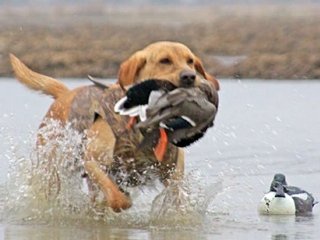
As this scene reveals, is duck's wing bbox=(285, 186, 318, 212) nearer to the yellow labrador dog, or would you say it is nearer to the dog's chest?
the yellow labrador dog

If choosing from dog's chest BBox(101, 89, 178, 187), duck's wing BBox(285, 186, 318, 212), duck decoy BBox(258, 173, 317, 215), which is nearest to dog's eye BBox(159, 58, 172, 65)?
dog's chest BBox(101, 89, 178, 187)

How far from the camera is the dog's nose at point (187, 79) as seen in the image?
928cm

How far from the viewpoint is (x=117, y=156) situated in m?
9.78

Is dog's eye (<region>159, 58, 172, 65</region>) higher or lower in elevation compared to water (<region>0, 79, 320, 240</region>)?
higher

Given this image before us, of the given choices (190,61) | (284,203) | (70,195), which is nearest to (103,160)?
(70,195)

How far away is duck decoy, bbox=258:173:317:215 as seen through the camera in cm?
1061

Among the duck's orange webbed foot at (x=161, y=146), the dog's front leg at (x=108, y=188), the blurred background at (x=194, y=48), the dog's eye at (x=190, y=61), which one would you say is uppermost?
the dog's eye at (x=190, y=61)

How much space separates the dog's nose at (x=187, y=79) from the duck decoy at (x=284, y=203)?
1.72 metres

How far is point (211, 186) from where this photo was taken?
1058 cm

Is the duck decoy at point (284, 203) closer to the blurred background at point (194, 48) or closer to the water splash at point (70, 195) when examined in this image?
the water splash at point (70, 195)

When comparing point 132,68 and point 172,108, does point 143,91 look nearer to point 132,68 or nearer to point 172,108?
point 172,108

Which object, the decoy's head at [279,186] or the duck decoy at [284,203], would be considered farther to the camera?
the decoy's head at [279,186]

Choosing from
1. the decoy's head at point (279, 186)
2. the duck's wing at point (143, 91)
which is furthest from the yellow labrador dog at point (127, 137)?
the decoy's head at point (279, 186)

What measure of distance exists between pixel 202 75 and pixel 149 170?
2.62ft
